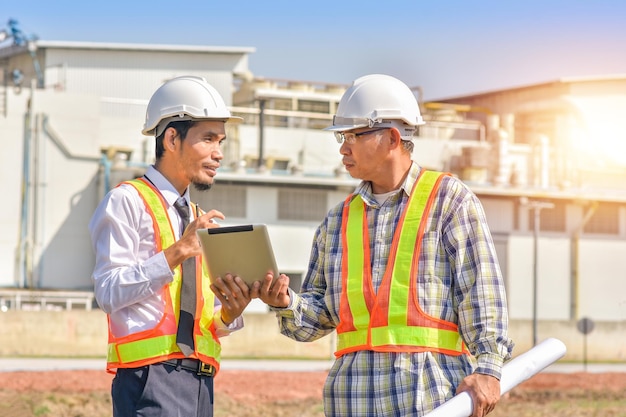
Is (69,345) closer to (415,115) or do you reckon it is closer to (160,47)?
(160,47)

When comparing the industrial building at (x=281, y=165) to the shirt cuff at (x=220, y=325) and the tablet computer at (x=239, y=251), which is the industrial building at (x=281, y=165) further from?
the tablet computer at (x=239, y=251)

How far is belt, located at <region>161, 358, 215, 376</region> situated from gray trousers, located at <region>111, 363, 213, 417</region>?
0.05 feet

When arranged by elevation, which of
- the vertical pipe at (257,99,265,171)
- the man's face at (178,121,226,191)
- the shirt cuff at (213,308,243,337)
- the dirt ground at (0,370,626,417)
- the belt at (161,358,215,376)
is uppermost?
the vertical pipe at (257,99,265,171)

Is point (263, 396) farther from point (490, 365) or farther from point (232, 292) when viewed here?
point (490, 365)

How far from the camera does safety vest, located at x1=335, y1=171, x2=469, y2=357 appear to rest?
536cm

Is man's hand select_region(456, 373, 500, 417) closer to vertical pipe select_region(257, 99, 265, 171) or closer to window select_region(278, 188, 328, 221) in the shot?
vertical pipe select_region(257, 99, 265, 171)

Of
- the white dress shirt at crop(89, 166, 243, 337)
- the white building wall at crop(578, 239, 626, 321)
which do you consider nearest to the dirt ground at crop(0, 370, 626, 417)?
the white dress shirt at crop(89, 166, 243, 337)

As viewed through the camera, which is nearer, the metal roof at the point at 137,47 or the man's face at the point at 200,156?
the man's face at the point at 200,156

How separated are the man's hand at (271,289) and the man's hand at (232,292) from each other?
43mm

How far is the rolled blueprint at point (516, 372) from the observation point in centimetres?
508

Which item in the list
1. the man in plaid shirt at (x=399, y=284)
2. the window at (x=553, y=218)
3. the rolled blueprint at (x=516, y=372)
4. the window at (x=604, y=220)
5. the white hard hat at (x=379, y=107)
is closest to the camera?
the rolled blueprint at (x=516, y=372)

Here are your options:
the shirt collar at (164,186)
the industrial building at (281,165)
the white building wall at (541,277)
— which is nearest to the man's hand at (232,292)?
the shirt collar at (164,186)

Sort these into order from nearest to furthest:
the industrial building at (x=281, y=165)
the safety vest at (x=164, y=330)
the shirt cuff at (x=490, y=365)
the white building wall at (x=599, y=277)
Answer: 1. the shirt cuff at (x=490, y=365)
2. the safety vest at (x=164, y=330)
3. the industrial building at (x=281, y=165)
4. the white building wall at (x=599, y=277)

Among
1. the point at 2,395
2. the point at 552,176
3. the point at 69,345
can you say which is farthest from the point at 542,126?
the point at 2,395
